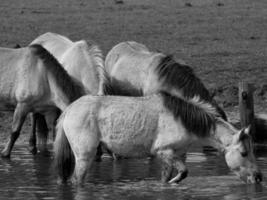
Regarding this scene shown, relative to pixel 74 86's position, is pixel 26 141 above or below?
below

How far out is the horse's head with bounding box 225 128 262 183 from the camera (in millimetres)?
10016

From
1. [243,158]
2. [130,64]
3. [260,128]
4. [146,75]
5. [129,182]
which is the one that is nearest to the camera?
[243,158]

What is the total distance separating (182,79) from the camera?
11.8 metres

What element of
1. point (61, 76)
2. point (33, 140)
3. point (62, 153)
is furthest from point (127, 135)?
point (33, 140)

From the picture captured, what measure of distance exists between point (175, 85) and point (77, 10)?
13299 mm

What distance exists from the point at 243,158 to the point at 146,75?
318 centimetres

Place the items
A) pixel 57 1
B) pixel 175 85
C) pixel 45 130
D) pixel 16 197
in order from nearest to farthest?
pixel 16 197
pixel 175 85
pixel 45 130
pixel 57 1

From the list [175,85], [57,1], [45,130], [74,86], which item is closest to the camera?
[175,85]

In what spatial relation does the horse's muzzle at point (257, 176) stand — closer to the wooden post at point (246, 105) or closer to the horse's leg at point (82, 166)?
the horse's leg at point (82, 166)

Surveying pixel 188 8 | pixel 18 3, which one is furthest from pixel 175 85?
pixel 18 3

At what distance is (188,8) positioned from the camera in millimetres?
24719

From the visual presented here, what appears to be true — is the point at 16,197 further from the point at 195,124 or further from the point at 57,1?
the point at 57,1

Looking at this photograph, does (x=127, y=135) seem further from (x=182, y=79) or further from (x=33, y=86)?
(x=33, y=86)

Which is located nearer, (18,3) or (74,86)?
(74,86)
